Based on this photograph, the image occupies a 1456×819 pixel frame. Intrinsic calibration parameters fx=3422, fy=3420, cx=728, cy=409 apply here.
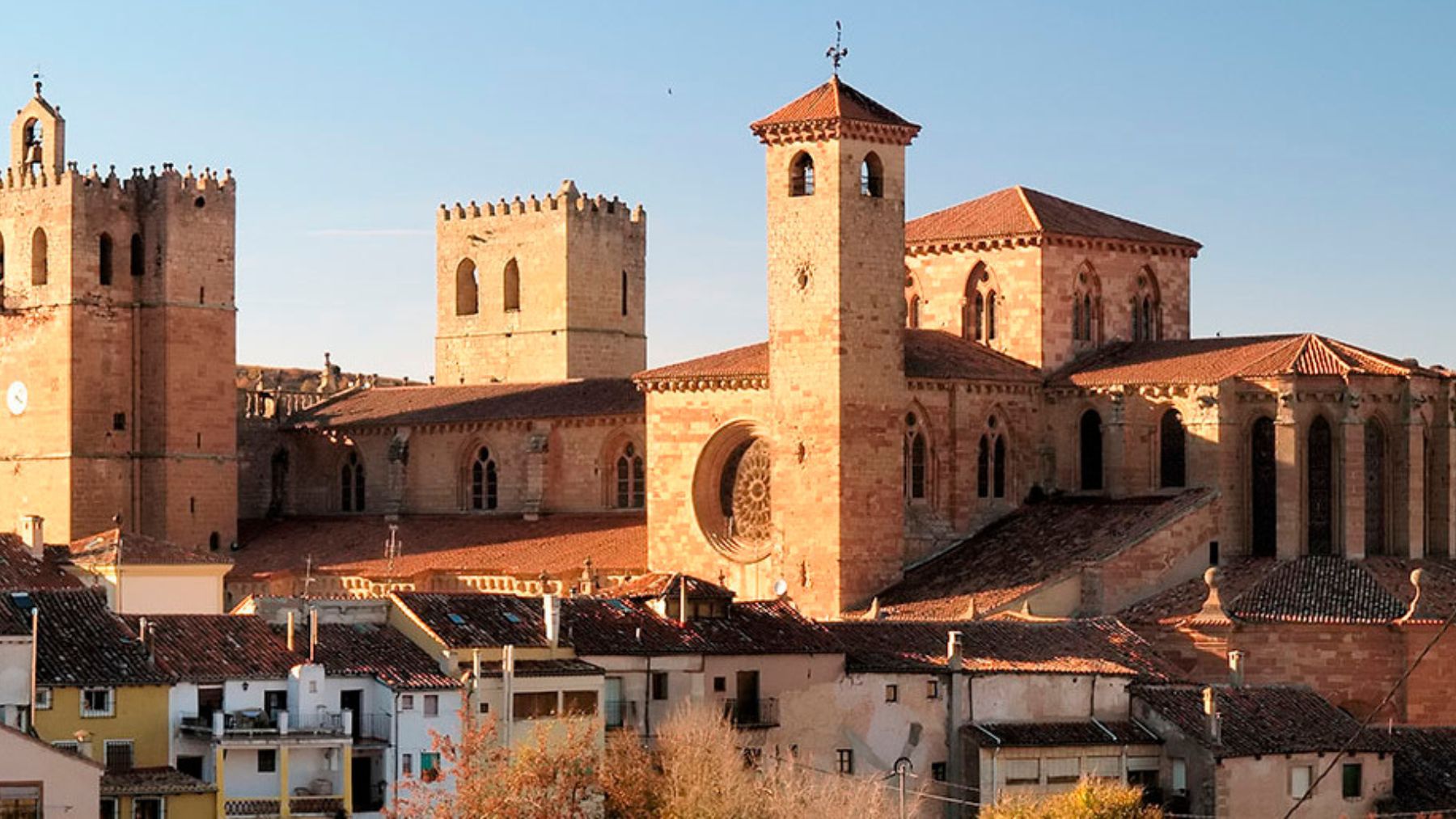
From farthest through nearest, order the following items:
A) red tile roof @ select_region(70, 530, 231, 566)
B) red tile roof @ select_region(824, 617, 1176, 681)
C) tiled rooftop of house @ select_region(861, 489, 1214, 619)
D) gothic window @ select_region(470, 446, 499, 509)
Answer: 1. gothic window @ select_region(470, 446, 499, 509)
2. red tile roof @ select_region(70, 530, 231, 566)
3. tiled rooftop of house @ select_region(861, 489, 1214, 619)
4. red tile roof @ select_region(824, 617, 1176, 681)

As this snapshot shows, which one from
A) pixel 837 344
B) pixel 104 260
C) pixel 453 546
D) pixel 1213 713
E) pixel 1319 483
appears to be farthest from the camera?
pixel 104 260

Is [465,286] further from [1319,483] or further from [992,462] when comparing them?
[1319,483]

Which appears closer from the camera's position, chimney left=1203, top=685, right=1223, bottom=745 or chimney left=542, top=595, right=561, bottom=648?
chimney left=542, top=595, right=561, bottom=648

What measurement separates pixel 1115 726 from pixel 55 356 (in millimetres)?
29264

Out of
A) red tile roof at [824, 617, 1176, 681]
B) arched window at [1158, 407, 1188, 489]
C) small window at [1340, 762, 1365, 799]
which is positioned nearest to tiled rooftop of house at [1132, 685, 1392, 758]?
small window at [1340, 762, 1365, 799]

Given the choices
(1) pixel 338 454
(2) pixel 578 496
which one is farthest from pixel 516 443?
(1) pixel 338 454

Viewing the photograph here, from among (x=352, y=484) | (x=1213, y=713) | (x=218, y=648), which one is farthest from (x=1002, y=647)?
(x=352, y=484)

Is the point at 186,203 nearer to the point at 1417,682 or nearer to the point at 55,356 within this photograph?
the point at 55,356

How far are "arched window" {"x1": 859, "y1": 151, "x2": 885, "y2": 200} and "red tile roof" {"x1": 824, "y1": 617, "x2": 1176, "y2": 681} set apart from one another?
869 centimetres

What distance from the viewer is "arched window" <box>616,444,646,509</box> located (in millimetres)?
69438

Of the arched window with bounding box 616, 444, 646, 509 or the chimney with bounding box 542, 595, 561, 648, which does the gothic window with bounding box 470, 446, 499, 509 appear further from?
the chimney with bounding box 542, 595, 561, 648

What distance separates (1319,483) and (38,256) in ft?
96.2

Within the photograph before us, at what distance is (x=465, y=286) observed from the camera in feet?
285

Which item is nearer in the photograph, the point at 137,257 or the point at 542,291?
the point at 137,257
